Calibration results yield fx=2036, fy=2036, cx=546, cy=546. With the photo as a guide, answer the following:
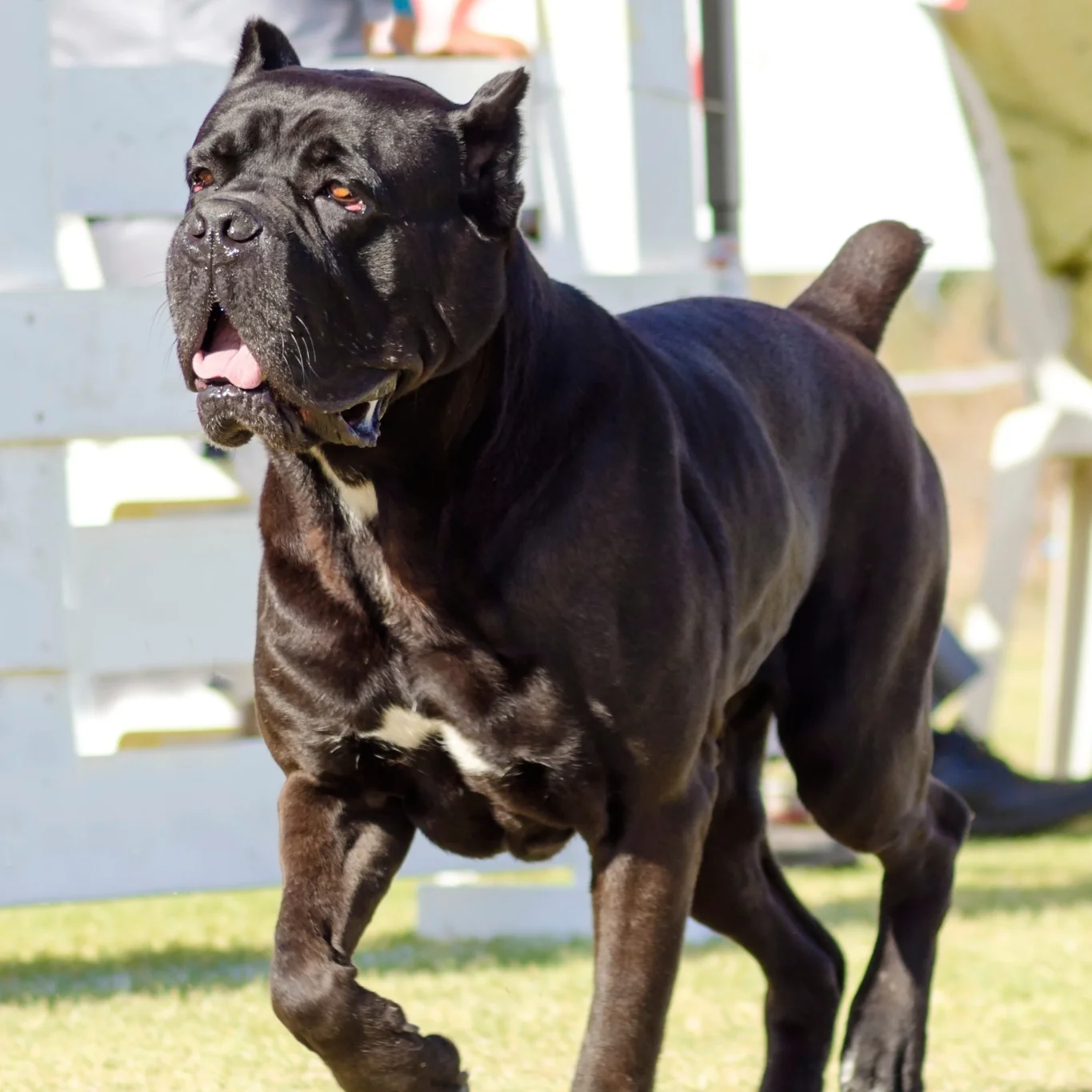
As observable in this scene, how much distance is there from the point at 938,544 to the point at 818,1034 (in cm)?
93

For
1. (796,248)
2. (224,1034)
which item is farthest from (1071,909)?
(796,248)

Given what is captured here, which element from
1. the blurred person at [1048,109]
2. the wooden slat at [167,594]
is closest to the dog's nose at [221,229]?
the wooden slat at [167,594]

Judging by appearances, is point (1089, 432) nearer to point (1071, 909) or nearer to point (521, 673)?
point (1071, 909)

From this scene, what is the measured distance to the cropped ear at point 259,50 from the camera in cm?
301

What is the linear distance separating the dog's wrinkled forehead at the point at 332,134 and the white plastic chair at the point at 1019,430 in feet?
17.4

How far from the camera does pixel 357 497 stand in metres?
2.95

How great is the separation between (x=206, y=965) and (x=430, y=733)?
7.31 feet

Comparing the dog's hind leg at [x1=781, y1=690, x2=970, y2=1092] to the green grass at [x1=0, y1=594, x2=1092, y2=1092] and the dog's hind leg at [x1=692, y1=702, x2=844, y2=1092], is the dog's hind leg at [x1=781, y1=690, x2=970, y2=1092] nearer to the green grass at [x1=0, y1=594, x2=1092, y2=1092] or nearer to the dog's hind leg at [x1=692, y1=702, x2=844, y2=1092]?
the dog's hind leg at [x1=692, y1=702, x2=844, y2=1092]

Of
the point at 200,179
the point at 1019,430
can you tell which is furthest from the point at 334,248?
the point at 1019,430

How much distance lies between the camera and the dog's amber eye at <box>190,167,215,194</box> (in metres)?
2.80

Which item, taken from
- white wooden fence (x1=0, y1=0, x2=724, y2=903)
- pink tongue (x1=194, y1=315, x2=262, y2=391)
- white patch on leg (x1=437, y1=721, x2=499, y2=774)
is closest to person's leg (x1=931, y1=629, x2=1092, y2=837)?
white wooden fence (x1=0, y1=0, x2=724, y2=903)

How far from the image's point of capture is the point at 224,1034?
410 centimetres

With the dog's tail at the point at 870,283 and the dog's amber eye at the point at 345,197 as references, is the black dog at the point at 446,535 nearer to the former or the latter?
the dog's amber eye at the point at 345,197

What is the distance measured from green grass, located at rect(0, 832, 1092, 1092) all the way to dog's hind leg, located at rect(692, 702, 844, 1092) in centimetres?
22
